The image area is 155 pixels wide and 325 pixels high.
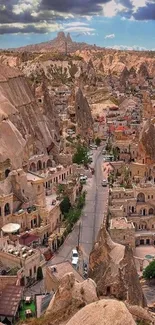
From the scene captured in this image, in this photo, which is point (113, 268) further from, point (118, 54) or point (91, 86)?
point (118, 54)

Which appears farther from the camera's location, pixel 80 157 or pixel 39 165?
pixel 80 157

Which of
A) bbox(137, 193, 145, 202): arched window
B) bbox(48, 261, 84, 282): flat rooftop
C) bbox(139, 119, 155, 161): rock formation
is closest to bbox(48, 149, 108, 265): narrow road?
bbox(137, 193, 145, 202): arched window

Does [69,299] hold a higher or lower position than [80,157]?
higher

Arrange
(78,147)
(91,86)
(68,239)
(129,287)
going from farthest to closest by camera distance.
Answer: (91,86) < (78,147) < (68,239) < (129,287)

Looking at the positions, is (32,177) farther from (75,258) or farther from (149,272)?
(149,272)

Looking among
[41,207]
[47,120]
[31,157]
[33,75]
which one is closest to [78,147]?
[47,120]

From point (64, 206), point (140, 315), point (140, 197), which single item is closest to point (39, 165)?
point (64, 206)
